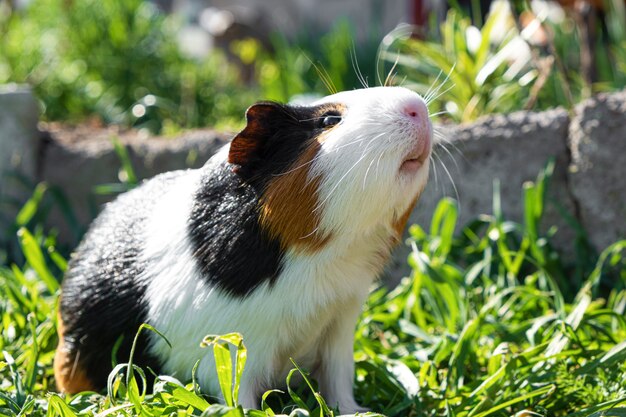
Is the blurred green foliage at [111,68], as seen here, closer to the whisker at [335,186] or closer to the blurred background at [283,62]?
the blurred background at [283,62]

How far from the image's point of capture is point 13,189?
492cm

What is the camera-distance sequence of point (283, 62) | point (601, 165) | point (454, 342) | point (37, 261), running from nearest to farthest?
point (454, 342), point (37, 261), point (601, 165), point (283, 62)

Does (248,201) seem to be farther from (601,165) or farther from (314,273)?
(601,165)

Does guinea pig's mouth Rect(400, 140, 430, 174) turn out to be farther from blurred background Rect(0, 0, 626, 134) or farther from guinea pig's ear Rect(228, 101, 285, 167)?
blurred background Rect(0, 0, 626, 134)

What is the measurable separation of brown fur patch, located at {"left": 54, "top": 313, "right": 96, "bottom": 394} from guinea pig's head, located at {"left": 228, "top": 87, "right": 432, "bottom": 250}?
3.09ft

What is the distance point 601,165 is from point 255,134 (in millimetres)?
2207

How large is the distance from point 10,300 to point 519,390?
7.12 ft

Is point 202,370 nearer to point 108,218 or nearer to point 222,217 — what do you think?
point 222,217

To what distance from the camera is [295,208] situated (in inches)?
103

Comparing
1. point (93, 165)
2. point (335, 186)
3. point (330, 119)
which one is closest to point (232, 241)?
point (335, 186)

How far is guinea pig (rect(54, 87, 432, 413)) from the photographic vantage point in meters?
2.56

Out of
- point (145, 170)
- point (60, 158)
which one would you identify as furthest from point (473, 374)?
point (60, 158)

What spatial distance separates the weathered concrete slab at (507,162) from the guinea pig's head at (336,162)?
69.1 inches

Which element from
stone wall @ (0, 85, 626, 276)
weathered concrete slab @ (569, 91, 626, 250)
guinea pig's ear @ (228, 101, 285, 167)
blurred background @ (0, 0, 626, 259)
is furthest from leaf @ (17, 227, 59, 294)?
weathered concrete slab @ (569, 91, 626, 250)
